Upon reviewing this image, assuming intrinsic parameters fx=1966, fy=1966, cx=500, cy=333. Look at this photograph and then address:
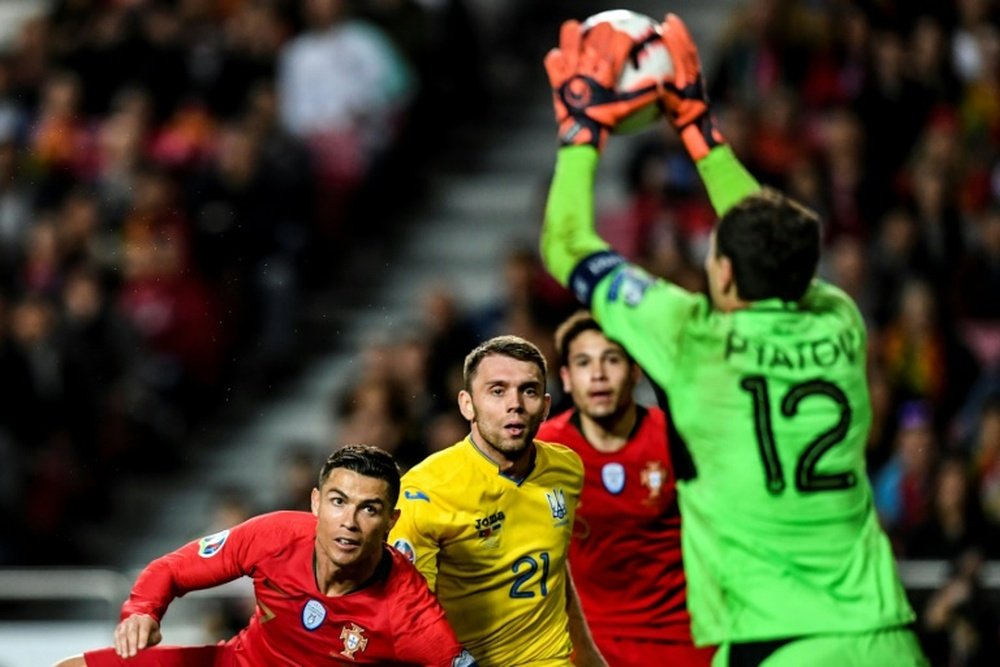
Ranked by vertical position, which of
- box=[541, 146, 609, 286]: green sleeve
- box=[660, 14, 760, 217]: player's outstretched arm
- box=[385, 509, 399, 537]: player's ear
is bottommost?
box=[385, 509, 399, 537]: player's ear

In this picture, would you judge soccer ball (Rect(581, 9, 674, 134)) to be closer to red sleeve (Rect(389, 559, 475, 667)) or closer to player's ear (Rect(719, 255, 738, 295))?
player's ear (Rect(719, 255, 738, 295))

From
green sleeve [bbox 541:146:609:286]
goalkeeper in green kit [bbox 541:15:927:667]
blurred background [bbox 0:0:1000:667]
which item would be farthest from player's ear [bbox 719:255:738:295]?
blurred background [bbox 0:0:1000:667]

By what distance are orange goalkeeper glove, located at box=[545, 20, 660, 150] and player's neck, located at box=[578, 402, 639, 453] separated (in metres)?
1.52

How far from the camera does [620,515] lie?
7.29 metres

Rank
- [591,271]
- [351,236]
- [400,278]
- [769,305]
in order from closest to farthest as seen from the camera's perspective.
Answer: [769,305]
[591,271]
[351,236]
[400,278]

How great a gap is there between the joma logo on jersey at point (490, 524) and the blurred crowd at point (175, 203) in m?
6.95

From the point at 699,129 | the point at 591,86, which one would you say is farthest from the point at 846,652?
the point at 591,86

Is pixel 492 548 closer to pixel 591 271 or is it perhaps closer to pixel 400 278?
pixel 591 271

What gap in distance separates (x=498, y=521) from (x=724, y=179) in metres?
1.34

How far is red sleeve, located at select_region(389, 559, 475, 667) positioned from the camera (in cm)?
599

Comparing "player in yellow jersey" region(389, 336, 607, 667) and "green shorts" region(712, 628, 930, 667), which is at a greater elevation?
"player in yellow jersey" region(389, 336, 607, 667)

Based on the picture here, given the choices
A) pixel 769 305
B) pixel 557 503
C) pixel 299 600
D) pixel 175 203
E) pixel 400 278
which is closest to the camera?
pixel 769 305

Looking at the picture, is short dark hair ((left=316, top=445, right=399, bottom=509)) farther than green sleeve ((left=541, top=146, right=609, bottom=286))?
Yes

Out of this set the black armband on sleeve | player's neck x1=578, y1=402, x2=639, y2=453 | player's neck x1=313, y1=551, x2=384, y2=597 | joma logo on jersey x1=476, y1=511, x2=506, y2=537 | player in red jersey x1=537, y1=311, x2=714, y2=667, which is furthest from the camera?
player's neck x1=578, y1=402, x2=639, y2=453
